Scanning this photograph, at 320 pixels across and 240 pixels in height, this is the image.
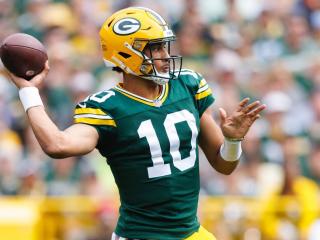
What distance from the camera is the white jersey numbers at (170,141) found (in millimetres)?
4895

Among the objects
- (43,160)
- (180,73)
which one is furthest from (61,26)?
(180,73)

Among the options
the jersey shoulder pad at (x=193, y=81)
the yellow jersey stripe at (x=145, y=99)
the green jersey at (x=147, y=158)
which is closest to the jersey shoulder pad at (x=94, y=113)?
the green jersey at (x=147, y=158)

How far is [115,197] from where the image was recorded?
27.9 ft

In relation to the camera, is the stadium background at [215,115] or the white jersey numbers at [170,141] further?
the stadium background at [215,115]

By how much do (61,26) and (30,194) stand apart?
2563mm

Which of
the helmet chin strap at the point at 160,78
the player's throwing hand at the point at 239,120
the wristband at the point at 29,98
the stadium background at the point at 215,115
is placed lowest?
the stadium background at the point at 215,115

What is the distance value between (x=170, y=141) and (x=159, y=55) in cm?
43

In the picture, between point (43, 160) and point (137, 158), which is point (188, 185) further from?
point (43, 160)

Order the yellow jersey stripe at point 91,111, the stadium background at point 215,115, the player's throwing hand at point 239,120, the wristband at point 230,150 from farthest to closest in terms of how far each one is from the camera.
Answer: the stadium background at point 215,115 < the wristband at point 230,150 < the player's throwing hand at point 239,120 < the yellow jersey stripe at point 91,111

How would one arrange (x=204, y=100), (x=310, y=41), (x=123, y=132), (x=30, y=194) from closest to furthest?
(x=123, y=132)
(x=204, y=100)
(x=30, y=194)
(x=310, y=41)

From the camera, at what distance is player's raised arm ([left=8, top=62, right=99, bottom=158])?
4.52 m

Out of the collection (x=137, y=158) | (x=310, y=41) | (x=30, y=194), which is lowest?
(x=30, y=194)

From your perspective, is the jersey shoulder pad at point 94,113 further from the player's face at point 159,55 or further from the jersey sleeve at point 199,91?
the jersey sleeve at point 199,91

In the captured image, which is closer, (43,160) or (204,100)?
(204,100)
